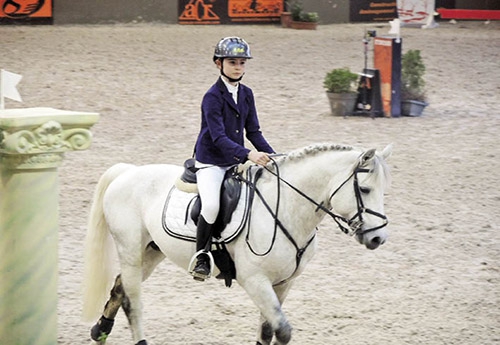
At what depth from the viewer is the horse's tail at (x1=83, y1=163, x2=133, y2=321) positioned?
676cm

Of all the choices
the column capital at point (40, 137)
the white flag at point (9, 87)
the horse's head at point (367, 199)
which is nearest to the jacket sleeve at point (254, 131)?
the horse's head at point (367, 199)

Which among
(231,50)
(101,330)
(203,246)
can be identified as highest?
(231,50)

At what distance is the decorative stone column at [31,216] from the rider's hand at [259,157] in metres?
2.03

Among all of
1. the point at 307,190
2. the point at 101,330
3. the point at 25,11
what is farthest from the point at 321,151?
the point at 25,11

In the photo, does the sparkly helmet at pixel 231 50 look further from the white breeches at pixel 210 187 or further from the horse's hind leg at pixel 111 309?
the horse's hind leg at pixel 111 309

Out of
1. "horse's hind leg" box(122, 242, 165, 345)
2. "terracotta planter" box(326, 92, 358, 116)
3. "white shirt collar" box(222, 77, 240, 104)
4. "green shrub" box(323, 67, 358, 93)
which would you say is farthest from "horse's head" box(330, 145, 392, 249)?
"terracotta planter" box(326, 92, 358, 116)

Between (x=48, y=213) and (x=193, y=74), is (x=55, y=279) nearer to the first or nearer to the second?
(x=48, y=213)

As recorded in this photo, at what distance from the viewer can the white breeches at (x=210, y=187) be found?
616 centimetres

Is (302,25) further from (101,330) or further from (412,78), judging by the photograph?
(101,330)

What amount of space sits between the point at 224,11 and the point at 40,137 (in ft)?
60.6

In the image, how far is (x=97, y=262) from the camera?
6777mm

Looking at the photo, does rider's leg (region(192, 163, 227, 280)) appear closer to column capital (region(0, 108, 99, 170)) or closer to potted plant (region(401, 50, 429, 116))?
column capital (region(0, 108, 99, 170))

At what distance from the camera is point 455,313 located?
7637 millimetres

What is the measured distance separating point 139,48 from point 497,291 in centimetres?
1190
